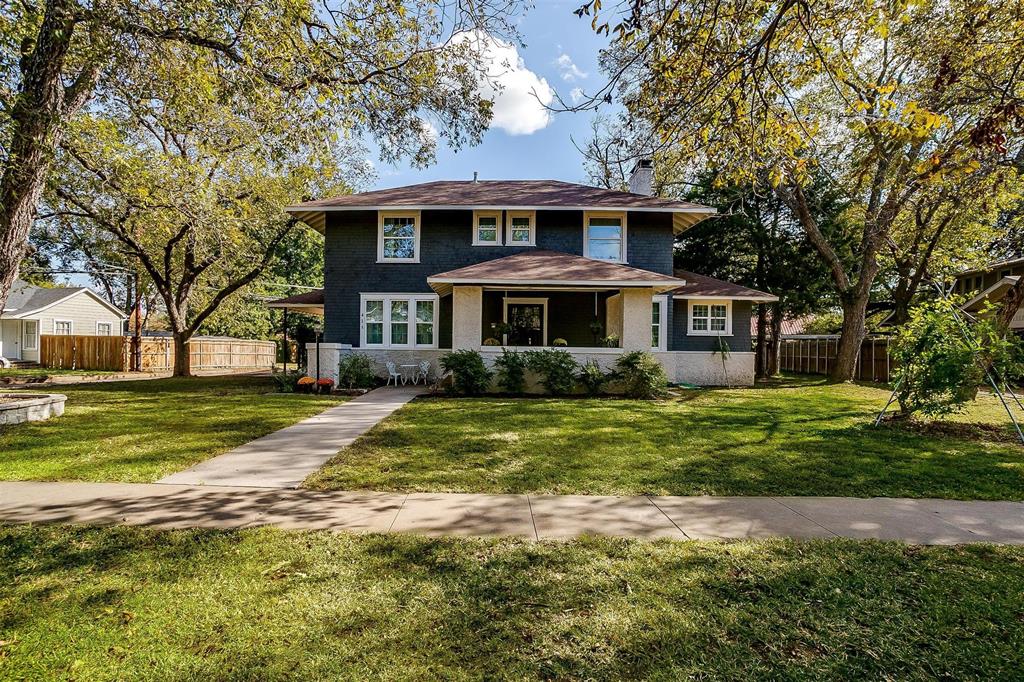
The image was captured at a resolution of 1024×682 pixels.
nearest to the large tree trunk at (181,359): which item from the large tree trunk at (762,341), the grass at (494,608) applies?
the grass at (494,608)

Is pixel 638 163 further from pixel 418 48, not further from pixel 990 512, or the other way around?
pixel 990 512

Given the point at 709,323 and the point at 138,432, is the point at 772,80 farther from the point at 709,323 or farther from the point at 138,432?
the point at 709,323

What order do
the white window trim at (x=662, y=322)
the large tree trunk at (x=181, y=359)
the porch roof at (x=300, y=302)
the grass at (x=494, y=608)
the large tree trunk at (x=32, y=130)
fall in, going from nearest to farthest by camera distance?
the grass at (x=494, y=608) < the large tree trunk at (x=32, y=130) < the white window trim at (x=662, y=322) < the porch roof at (x=300, y=302) < the large tree trunk at (x=181, y=359)

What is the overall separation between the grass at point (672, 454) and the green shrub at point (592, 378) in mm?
2177

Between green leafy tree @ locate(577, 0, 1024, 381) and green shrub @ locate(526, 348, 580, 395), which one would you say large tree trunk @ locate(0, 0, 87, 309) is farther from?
green shrub @ locate(526, 348, 580, 395)

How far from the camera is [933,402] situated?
857 cm

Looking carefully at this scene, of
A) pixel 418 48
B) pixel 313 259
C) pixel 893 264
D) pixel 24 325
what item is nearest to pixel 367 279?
pixel 418 48

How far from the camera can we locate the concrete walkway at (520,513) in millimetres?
4188

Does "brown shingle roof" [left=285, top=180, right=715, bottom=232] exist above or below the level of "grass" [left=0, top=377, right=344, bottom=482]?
above

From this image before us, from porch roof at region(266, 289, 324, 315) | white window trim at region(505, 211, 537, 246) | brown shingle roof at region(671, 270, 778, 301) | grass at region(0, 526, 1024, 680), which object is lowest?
grass at region(0, 526, 1024, 680)

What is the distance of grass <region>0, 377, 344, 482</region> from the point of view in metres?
5.91

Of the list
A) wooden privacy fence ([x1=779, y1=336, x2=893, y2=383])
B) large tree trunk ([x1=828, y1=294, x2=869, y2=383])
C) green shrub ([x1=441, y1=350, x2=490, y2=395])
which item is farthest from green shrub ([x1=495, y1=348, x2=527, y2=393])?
large tree trunk ([x1=828, y1=294, x2=869, y2=383])

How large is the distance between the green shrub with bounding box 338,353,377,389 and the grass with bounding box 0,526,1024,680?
1115cm

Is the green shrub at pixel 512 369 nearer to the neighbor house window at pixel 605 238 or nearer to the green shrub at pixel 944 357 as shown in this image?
the neighbor house window at pixel 605 238
